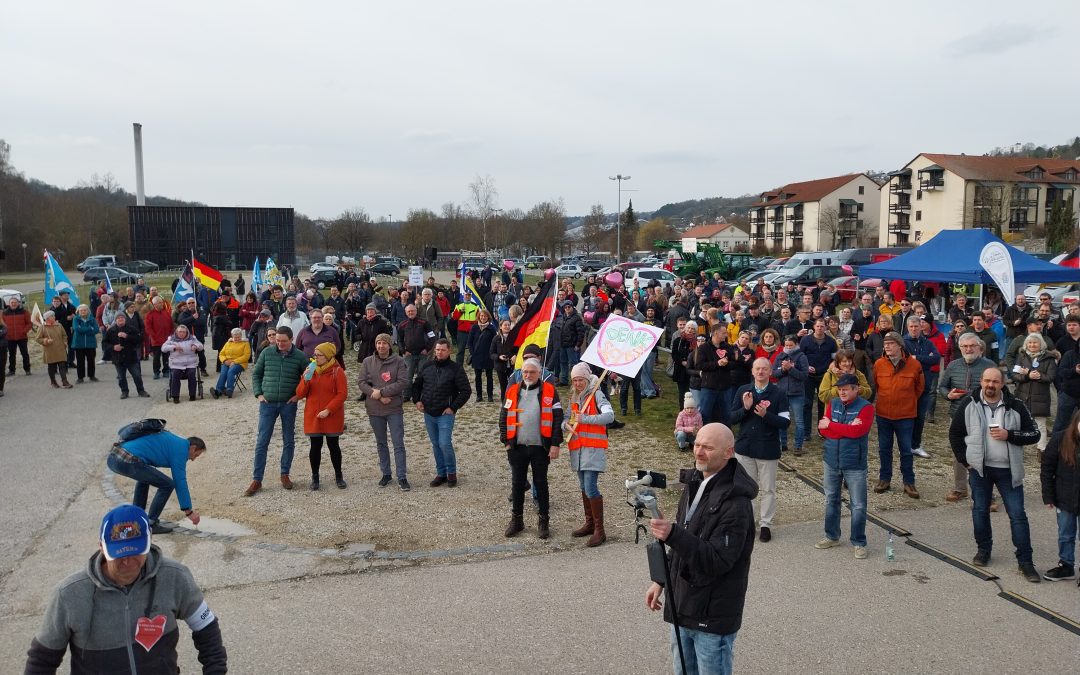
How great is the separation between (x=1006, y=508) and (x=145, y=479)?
7491mm

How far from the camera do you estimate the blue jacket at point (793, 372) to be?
953 cm

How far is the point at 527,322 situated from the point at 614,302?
7921 millimetres

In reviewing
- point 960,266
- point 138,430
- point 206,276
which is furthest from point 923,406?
point 206,276

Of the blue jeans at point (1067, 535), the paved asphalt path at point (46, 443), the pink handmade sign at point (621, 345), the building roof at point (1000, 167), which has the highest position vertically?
the building roof at point (1000, 167)

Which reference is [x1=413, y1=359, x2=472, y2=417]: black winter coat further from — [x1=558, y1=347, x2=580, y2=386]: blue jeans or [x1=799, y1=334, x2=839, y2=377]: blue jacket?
[x1=558, y1=347, x2=580, y2=386]: blue jeans

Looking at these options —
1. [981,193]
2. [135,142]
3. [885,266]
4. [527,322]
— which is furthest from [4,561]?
[981,193]

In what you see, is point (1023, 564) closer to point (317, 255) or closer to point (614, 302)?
point (614, 302)

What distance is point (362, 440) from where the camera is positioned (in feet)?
35.9

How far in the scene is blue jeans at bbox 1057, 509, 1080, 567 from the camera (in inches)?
240

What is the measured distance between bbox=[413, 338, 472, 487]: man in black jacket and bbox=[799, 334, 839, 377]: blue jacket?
16.3 ft

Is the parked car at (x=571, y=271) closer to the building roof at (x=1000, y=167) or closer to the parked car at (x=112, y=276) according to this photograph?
the parked car at (x=112, y=276)

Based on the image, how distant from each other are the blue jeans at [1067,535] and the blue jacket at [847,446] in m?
1.51

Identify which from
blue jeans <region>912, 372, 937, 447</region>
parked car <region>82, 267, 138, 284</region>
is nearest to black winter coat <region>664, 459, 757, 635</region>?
blue jeans <region>912, 372, 937, 447</region>

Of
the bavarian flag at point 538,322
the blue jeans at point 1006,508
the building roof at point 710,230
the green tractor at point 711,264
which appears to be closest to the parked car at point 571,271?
the green tractor at point 711,264
